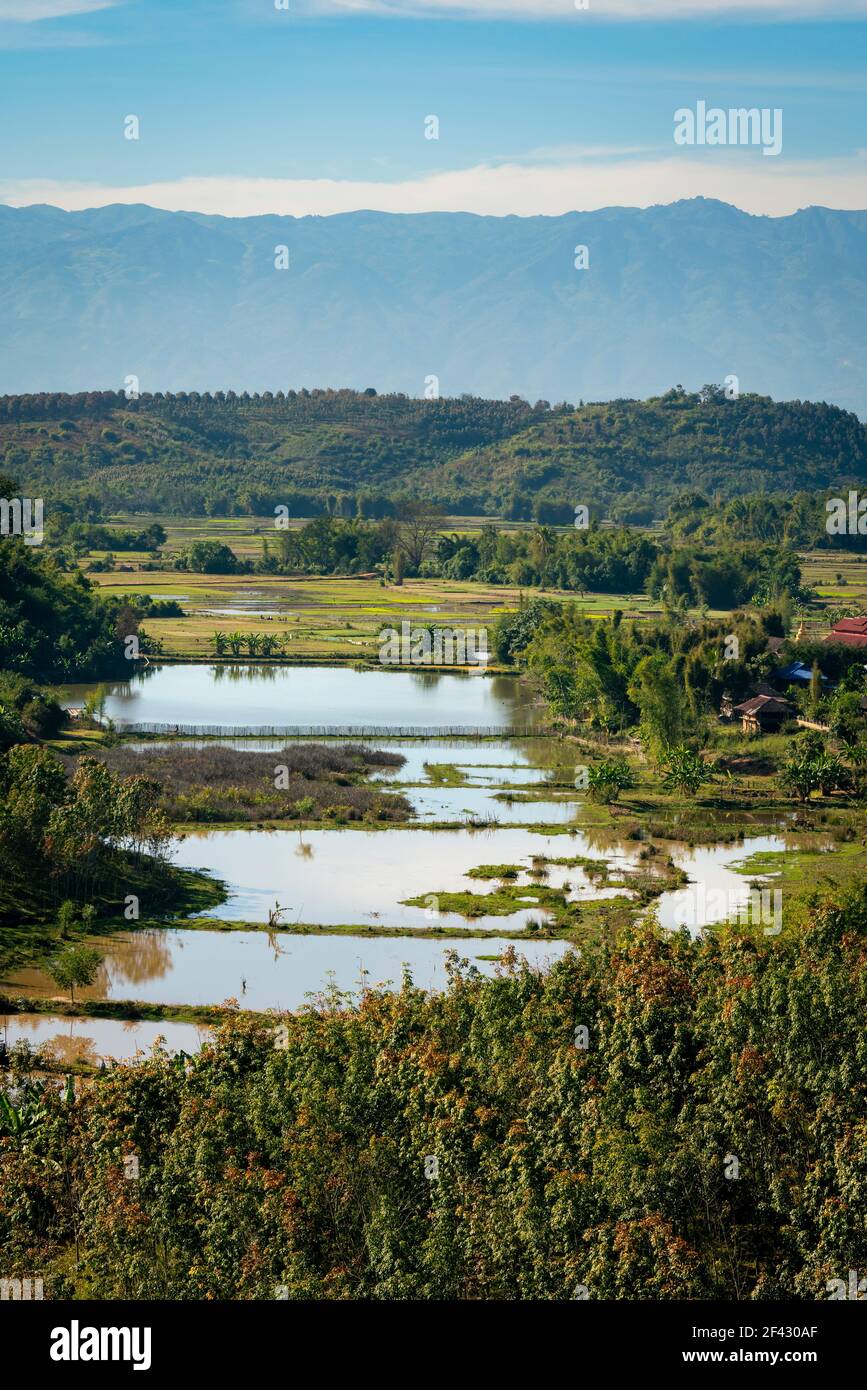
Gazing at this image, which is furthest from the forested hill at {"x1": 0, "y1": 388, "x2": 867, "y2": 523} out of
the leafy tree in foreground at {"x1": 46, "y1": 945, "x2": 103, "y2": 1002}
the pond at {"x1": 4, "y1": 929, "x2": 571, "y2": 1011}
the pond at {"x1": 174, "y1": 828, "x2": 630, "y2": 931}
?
the leafy tree in foreground at {"x1": 46, "y1": 945, "x2": 103, "y2": 1002}

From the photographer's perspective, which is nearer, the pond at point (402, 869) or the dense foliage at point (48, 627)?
the pond at point (402, 869)

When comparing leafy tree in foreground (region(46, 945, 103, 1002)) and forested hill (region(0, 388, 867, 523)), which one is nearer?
leafy tree in foreground (region(46, 945, 103, 1002))

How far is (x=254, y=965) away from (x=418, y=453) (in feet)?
524

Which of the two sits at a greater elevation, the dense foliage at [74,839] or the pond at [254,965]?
the dense foliage at [74,839]

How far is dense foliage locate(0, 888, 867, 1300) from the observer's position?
14.6 metres

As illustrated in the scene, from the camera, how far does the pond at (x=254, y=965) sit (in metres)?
26.9

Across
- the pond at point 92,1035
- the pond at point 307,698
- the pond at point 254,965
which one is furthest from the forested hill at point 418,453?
the pond at point 92,1035

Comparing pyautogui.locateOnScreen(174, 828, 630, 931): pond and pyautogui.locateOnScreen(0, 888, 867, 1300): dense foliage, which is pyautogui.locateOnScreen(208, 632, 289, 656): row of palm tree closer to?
pyautogui.locateOnScreen(174, 828, 630, 931): pond

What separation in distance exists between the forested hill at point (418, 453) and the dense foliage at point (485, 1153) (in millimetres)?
129389

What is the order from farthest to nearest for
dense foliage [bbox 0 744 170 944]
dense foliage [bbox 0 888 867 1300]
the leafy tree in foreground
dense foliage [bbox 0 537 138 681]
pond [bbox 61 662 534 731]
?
1. dense foliage [bbox 0 537 138 681]
2. pond [bbox 61 662 534 731]
3. dense foliage [bbox 0 744 170 944]
4. the leafy tree in foreground
5. dense foliage [bbox 0 888 867 1300]

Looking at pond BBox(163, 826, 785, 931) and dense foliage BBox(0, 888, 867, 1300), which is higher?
dense foliage BBox(0, 888, 867, 1300)

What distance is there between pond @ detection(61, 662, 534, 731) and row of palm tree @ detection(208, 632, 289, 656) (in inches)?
59.2

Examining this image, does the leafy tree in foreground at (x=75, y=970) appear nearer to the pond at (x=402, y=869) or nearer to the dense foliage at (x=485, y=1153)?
the pond at (x=402, y=869)

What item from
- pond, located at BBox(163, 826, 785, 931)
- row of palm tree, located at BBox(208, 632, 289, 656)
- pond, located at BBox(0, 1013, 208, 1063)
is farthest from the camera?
row of palm tree, located at BBox(208, 632, 289, 656)
